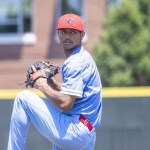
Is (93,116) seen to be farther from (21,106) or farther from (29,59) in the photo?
(29,59)

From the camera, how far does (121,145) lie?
809cm

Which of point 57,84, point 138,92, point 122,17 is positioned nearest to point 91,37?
point 122,17

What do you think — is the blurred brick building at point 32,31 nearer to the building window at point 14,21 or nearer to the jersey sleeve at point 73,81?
the building window at point 14,21

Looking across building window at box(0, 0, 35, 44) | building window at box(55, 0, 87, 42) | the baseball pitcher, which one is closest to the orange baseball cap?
the baseball pitcher

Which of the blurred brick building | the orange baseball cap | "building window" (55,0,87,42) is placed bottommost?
the blurred brick building

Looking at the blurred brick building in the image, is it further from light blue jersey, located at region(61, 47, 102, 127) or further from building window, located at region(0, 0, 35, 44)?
light blue jersey, located at region(61, 47, 102, 127)

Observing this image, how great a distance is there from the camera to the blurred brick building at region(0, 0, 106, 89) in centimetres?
2052

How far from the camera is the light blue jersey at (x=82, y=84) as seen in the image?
5848 mm

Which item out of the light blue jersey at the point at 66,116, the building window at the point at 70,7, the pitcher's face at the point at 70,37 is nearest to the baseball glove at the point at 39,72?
the light blue jersey at the point at 66,116

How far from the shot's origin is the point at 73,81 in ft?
19.2

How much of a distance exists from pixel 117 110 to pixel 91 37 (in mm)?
12603

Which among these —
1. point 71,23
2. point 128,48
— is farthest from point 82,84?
point 128,48

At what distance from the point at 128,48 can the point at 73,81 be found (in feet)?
37.8

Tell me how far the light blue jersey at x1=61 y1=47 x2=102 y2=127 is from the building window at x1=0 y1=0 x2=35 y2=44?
14673mm
